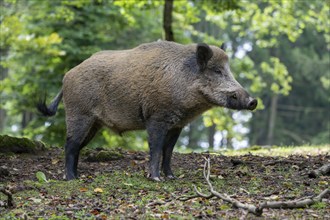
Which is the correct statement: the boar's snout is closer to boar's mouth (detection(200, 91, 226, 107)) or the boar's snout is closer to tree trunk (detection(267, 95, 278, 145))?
boar's mouth (detection(200, 91, 226, 107))

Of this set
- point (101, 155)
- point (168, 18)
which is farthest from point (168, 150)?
point (168, 18)

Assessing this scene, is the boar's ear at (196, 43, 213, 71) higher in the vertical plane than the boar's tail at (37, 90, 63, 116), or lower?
higher

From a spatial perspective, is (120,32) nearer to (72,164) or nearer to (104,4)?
(104,4)

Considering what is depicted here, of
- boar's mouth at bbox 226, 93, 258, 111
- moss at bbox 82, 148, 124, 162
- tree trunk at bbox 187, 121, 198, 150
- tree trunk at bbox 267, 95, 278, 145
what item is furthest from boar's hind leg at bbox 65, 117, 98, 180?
tree trunk at bbox 187, 121, 198, 150

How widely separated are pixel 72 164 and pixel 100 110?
88cm

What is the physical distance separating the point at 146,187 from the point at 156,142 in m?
0.86

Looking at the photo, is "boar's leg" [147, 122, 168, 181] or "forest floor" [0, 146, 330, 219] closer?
"forest floor" [0, 146, 330, 219]

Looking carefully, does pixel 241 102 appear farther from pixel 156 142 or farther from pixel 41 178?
pixel 41 178

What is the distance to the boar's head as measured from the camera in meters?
7.86

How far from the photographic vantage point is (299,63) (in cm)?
4072

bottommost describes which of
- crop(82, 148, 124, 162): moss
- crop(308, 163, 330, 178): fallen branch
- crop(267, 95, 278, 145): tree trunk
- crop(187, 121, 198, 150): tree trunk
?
crop(187, 121, 198, 150): tree trunk

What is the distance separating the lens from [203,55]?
26.4ft

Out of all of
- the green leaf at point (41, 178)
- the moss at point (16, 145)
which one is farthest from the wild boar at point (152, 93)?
the moss at point (16, 145)

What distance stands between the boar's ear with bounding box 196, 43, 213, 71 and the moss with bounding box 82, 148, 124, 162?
9.12 ft
